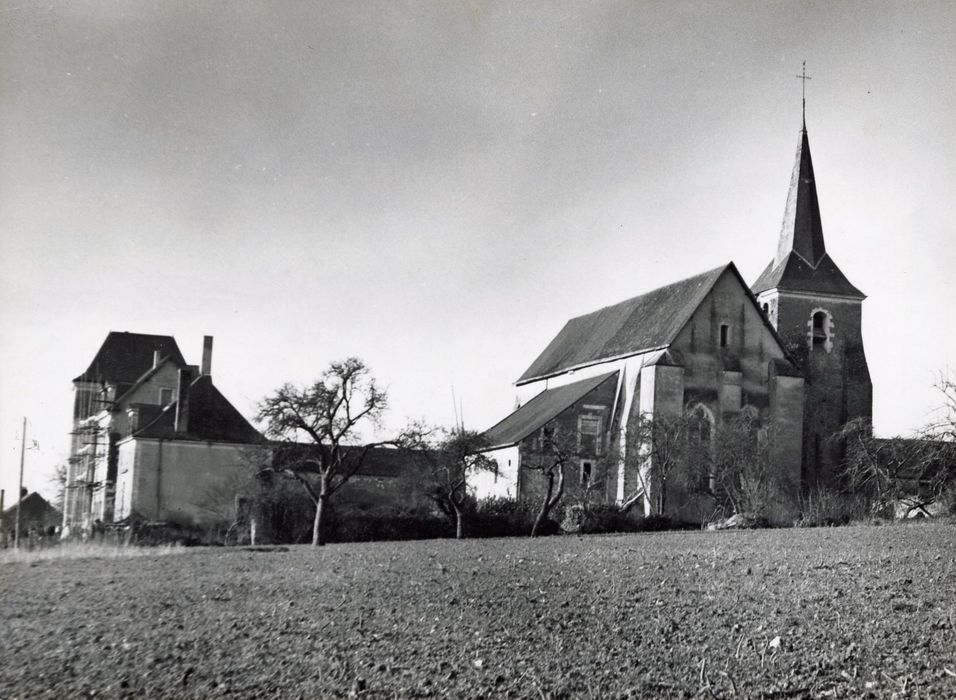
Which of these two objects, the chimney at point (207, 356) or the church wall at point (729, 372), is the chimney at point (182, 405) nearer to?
the chimney at point (207, 356)

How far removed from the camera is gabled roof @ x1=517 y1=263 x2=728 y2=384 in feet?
156

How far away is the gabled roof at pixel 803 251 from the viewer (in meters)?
55.5

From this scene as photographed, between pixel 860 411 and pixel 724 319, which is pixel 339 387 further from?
pixel 860 411

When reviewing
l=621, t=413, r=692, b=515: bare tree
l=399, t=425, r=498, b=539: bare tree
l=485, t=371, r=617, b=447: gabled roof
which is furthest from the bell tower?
l=399, t=425, r=498, b=539: bare tree

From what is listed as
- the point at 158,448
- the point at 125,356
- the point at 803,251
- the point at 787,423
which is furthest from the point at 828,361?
the point at 125,356

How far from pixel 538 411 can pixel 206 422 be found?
15.8 metres

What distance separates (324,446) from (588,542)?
11.7 metres

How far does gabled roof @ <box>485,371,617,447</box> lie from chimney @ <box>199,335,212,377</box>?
13249mm

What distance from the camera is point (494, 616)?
46.5 feet

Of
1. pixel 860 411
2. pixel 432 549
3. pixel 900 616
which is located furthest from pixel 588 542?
pixel 860 411

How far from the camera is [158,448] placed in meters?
44.6

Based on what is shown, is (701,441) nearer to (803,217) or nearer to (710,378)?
(710,378)

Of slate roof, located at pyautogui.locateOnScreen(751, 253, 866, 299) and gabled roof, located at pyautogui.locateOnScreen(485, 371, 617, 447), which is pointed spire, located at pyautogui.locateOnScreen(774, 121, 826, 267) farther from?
gabled roof, located at pyautogui.locateOnScreen(485, 371, 617, 447)

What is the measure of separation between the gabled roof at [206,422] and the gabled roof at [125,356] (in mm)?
10555
